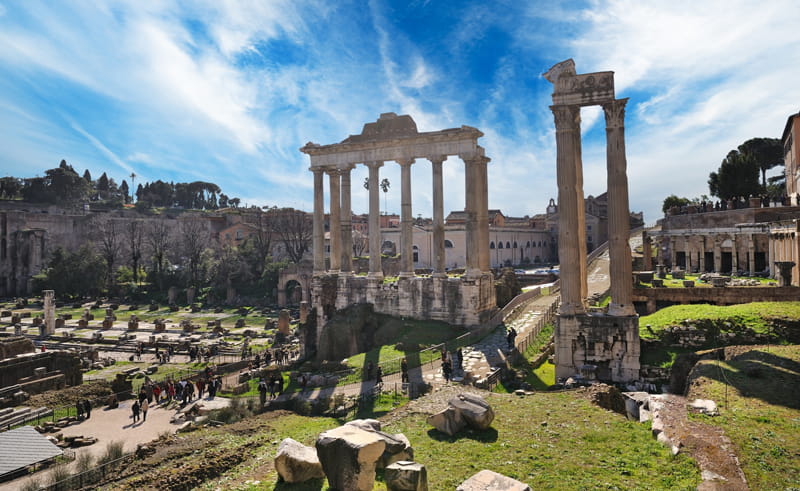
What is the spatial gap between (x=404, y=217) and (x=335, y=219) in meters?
4.77

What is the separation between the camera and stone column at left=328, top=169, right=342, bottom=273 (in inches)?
1126

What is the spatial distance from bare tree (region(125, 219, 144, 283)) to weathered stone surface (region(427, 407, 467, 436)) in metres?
63.1

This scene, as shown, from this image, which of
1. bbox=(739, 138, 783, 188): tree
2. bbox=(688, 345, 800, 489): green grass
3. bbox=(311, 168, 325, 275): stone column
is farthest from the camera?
bbox=(739, 138, 783, 188): tree

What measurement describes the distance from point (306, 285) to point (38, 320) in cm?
2394

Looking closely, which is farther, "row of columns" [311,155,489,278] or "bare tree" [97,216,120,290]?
"bare tree" [97,216,120,290]

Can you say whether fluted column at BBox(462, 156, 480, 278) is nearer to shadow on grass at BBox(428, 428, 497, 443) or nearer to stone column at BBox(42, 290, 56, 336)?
shadow on grass at BBox(428, 428, 497, 443)

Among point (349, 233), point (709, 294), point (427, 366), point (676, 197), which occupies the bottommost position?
point (427, 366)

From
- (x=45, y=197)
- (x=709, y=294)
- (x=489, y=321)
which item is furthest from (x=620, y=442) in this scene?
(x=45, y=197)

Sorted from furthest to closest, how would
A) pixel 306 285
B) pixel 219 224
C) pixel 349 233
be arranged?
pixel 219 224 → pixel 306 285 → pixel 349 233

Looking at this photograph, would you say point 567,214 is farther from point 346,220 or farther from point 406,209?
point 346,220

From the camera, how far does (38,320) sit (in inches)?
1695

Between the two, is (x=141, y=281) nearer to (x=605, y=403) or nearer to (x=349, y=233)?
(x=349, y=233)

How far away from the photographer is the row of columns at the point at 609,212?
15.5 m

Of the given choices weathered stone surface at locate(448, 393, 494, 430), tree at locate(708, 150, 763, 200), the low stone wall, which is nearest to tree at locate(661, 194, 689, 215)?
tree at locate(708, 150, 763, 200)
